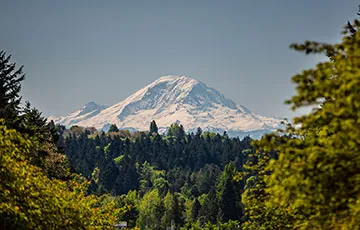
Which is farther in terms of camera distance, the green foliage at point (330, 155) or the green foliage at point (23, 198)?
the green foliage at point (23, 198)

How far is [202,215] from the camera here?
15300 centimetres

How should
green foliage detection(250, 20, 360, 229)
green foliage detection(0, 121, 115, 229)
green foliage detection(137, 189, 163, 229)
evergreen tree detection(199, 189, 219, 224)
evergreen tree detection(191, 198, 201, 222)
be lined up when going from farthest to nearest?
evergreen tree detection(191, 198, 201, 222) < green foliage detection(137, 189, 163, 229) < evergreen tree detection(199, 189, 219, 224) < green foliage detection(0, 121, 115, 229) < green foliage detection(250, 20, 360, 229)

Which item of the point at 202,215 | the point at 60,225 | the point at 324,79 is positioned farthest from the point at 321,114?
the point at 202,215

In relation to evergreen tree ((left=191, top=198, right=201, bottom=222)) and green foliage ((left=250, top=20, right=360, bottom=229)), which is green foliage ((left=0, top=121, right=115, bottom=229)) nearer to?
green foliage ((left=250, top=20, right=360, bottom=229))

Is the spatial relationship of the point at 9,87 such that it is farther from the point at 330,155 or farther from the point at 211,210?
the point at 211,210

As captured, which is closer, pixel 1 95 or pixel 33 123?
pixel 1 95

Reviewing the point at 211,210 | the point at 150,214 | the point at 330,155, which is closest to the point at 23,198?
the point at 330,155

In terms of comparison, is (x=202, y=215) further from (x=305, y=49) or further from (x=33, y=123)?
(x=305, y=49)

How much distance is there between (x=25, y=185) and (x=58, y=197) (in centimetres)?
221

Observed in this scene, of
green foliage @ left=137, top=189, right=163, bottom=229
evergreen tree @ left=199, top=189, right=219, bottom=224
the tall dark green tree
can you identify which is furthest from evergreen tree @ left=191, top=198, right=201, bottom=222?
the tall dark green tree

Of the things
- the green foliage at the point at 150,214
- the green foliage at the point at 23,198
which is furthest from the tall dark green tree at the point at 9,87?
the green foliage at the point at 150,214

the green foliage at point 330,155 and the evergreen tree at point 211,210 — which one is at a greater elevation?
the evergreen tree at point 211,210

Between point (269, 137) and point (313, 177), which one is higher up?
point (269, 137)

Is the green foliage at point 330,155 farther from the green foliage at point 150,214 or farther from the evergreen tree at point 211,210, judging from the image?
the green foliage at point 150,214
